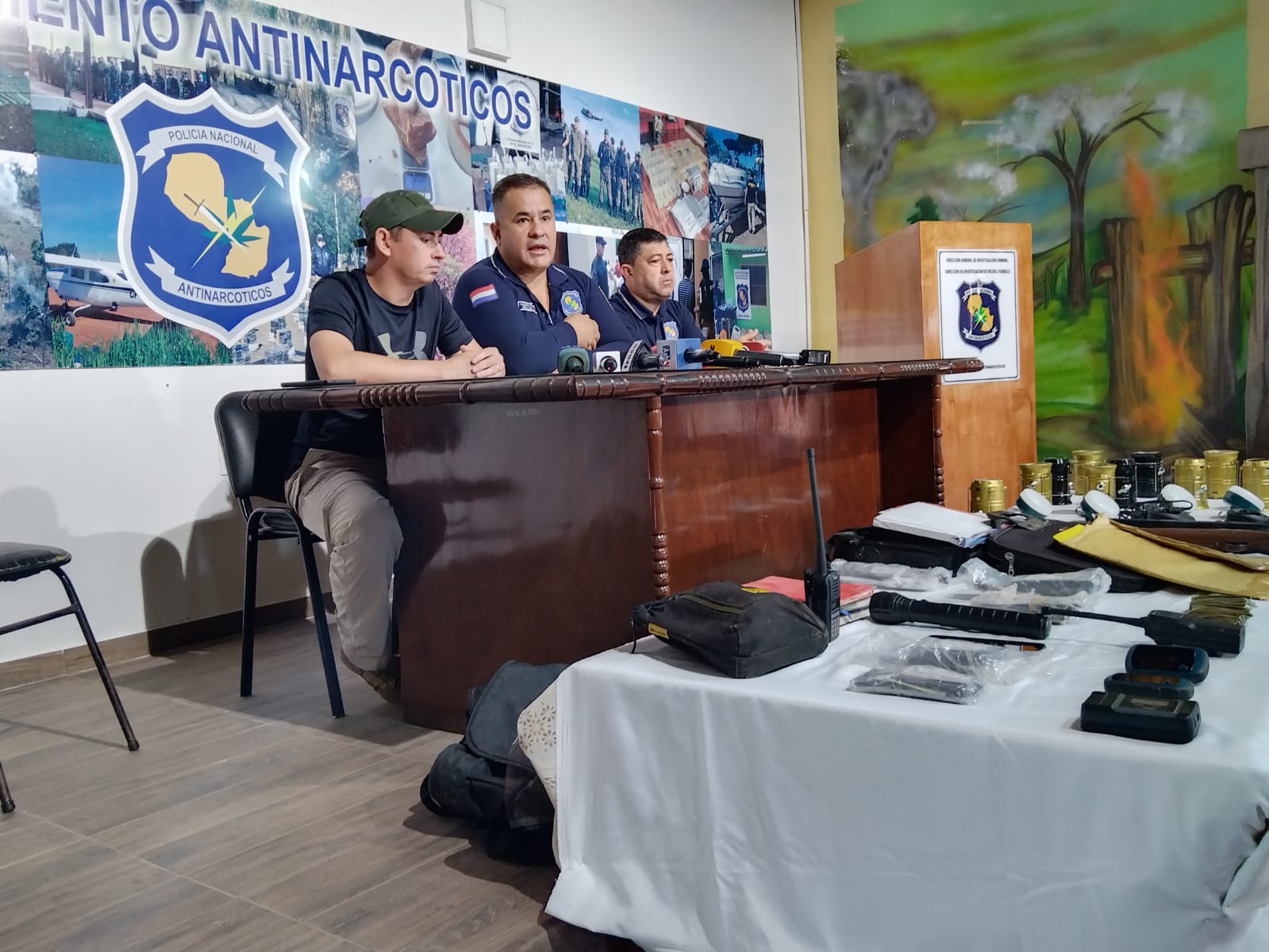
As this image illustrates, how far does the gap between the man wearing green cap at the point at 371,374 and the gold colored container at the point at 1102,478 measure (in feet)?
4.97

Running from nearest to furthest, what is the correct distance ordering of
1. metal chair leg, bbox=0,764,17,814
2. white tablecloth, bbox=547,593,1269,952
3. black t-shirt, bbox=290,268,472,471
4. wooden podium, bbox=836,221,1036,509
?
1. white tablecloth, bbox=547,593,1269,952
2. metal chair leg, bbox=0,764,17,814
3. black t-shirt, bbox=290,268,472,471
4. wooden podium, bbox=836,221,1036,509

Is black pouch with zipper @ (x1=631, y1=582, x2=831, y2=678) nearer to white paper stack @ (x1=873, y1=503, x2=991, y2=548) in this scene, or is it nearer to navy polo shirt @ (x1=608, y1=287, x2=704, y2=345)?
white paper stack @ (x1=873, y1=503, x2=991, y2=548)

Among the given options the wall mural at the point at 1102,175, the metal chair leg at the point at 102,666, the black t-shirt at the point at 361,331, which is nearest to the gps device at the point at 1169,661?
the black t-shirt at the point at 361,331

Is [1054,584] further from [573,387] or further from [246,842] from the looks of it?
[246,842]

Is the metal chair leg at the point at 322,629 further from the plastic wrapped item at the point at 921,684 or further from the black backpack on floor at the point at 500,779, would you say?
the plastic wrapped item at the point at 921,684

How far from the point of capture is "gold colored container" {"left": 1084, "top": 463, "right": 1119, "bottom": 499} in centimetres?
260

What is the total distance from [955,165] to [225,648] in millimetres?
5273

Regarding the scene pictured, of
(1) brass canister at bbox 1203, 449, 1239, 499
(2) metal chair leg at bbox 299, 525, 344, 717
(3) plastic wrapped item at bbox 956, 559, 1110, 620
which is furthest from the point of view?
(2) metal chair leg at bbox 299, 525, 344, 717

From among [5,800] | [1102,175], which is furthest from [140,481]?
[1102,175]

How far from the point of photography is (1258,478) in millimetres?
2430

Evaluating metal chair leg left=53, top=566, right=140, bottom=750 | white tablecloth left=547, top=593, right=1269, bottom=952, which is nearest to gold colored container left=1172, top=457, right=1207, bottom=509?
white tablecloth left=547, top=593, right=1269, bottom=952

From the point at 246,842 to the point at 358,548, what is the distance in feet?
2.40

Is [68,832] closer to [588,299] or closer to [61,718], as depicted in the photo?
[61,718]

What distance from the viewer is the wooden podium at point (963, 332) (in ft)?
12.0
